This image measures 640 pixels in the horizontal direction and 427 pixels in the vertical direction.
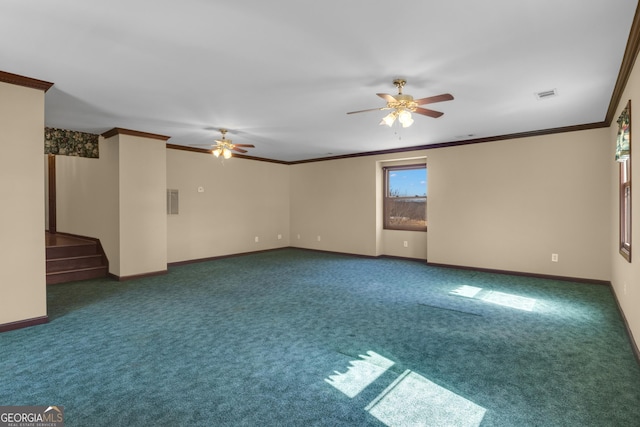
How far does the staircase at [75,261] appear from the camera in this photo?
539 cm

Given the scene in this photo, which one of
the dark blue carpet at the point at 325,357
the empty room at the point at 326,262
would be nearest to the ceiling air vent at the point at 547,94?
the empty room at the point at 326,262

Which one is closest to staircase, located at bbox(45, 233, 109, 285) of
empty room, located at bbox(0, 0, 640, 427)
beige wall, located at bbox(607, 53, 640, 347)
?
empty room, located at bbox(0, 0, 640, 427)

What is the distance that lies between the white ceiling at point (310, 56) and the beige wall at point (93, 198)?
1.14 metres

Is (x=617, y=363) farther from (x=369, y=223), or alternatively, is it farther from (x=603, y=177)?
(x=369, y=223)

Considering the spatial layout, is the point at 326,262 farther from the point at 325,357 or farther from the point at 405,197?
the point at 325,357

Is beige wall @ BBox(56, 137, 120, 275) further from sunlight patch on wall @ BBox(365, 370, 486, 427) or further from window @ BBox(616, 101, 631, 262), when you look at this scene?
window @ BBox(616, 101, 631, 262)

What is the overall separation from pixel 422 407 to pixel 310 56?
2783 mm

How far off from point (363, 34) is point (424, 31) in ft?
1.48

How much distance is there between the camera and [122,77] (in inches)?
129

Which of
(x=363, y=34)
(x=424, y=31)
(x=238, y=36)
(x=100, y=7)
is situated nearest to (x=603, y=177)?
(x=424, y=31)

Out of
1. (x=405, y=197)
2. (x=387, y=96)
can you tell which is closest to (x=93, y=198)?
(x=387, y=96)

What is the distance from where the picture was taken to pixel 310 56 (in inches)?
111

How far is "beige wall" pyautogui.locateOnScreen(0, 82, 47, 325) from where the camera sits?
3.30 m

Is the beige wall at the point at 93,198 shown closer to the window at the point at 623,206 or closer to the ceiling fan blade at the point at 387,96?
the ceiling fan blade at the point at 387,96
